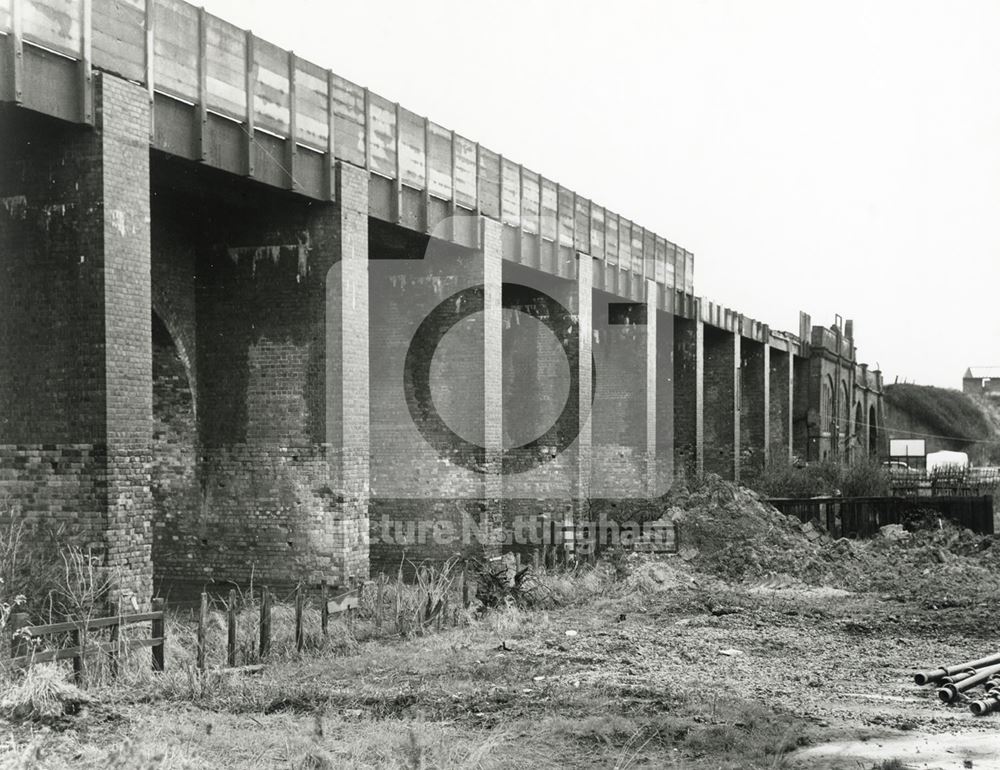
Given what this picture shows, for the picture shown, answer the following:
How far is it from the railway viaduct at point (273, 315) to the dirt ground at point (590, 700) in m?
2.78

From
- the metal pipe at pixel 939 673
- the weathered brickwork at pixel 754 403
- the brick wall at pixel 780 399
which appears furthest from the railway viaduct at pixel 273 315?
the brick wall at pixel 780 399

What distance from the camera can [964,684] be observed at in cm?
972

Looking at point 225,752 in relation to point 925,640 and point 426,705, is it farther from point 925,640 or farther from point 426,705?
point 925,640

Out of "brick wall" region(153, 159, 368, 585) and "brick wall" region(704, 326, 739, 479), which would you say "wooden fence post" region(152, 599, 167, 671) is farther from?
"brick wall" region(704, 326, 739, 479)

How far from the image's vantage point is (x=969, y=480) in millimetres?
33219

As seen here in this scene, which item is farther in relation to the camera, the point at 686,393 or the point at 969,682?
the point at 686,393

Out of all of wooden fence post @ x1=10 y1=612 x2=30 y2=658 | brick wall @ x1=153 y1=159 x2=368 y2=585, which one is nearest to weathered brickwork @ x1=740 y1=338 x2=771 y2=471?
brick wall @ x1=153 y1=159 x2=368 y2=585

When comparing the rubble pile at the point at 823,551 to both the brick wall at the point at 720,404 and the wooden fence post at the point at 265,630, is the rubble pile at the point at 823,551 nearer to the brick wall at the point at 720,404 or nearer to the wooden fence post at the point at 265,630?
the brick wall at the point at 720,404

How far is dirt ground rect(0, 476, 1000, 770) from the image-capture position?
758 cm

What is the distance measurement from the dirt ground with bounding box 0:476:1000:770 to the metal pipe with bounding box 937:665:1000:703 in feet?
0.63

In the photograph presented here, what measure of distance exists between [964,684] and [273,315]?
33.3 feet

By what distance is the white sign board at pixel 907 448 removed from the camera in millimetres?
57625

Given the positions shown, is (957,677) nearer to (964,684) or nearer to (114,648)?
(964,684)

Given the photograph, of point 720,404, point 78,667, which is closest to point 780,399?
point 720,404
